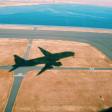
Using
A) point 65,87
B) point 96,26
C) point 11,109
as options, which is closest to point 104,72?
point 65,87

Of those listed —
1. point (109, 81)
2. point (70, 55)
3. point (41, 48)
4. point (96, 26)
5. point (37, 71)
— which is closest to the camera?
point (109, 81)

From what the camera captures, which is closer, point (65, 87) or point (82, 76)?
point (65, 87)

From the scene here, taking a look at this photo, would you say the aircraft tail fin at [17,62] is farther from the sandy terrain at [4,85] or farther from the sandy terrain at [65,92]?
the sandy terrain at [65,92]

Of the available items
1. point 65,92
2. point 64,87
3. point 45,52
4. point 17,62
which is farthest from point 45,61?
point 65,92

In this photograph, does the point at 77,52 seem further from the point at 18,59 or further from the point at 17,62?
the point at 17,62

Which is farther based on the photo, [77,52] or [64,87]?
[77,52]

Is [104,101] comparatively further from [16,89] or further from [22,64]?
[22,64]

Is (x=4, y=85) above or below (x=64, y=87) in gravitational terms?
above

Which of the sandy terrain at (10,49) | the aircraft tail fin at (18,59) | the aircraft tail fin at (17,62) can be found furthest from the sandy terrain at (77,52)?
the aircraft tail fin at (17,62)
